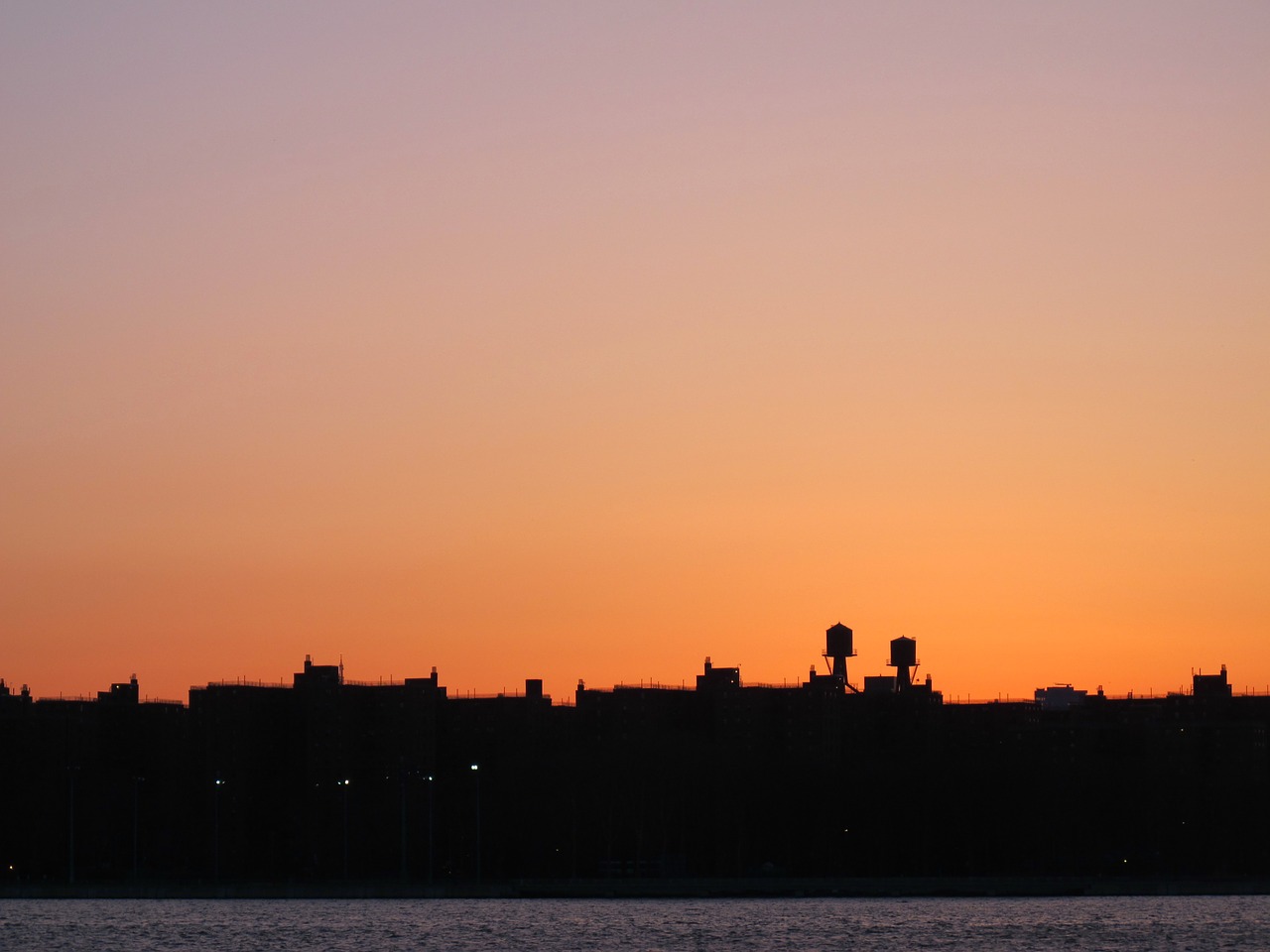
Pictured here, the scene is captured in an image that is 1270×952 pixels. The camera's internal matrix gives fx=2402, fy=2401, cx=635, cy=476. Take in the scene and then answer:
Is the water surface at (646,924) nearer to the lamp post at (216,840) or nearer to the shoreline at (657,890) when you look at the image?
the shoreline at (657,890)

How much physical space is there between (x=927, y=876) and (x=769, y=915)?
102 feet

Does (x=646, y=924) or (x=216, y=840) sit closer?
(x=646, y=924)

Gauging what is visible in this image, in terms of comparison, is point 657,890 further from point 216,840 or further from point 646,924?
point 216,840

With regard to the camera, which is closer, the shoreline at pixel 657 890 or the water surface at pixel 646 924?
the water surface at pixel 646 924

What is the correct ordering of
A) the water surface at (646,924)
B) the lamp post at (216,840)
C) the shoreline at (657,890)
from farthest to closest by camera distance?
the lamp post at (216,840) → the shoreline at (657,890) → the water surface at (646,924)

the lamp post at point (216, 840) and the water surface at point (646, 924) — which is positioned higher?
the lamp post at point (216, 840)

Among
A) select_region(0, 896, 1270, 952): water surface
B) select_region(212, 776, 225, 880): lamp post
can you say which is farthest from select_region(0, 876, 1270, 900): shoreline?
select_region(212, 776, 225, 880): lamp post

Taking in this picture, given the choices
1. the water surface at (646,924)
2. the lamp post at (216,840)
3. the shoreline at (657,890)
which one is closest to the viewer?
the water surface at (646,924)

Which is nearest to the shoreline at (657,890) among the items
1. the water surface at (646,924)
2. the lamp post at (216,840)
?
the water surface at (646,924)

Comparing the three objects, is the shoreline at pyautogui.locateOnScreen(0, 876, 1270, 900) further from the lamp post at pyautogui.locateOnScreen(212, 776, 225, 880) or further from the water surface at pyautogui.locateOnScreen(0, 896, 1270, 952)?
the lamp post at pyautogui.locateOnScreen(212, 776, 225, 880)

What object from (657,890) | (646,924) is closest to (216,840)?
(657,890)

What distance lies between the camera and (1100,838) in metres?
196

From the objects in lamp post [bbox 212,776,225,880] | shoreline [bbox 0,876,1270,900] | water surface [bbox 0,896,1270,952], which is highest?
lamp post [bbox 212,776,225,880]

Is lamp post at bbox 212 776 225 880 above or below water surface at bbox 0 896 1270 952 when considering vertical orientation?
above
